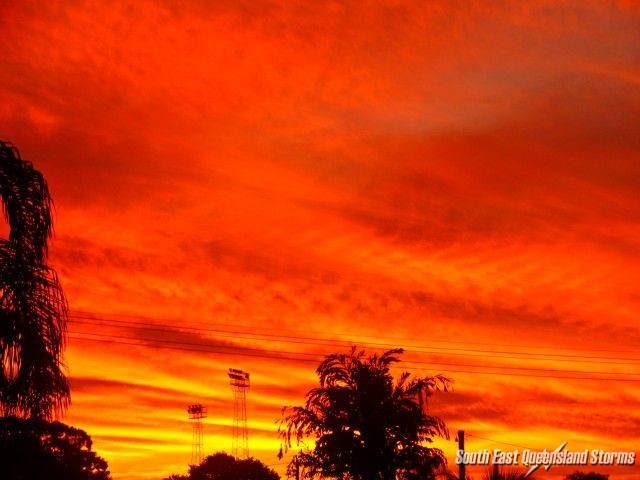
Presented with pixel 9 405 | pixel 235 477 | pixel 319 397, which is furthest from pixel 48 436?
pixel 9 405

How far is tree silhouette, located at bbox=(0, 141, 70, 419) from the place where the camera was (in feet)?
35.1

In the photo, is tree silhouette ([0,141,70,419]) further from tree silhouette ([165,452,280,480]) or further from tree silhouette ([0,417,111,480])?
tree silhouette ([165,452,280,480])

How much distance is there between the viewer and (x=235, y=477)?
11512 centimetres

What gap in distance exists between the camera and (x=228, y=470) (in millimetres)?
116688

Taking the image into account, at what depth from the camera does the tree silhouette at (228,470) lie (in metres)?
116

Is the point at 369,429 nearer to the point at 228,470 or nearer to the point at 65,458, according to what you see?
the point at 65,458

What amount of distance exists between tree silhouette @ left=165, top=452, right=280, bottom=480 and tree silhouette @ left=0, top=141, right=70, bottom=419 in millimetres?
107675

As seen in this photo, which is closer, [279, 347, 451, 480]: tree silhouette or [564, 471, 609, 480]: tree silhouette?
[279, 347, 451, 480]: tree silhouette

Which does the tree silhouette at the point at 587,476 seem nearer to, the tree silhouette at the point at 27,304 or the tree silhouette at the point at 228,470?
the tree silhouette at the point at 228,470

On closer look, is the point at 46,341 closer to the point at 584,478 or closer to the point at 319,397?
the point at 319,397

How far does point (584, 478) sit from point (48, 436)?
179 feet

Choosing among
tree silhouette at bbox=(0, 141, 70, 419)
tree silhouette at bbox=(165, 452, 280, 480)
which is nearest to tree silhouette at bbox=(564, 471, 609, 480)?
tree silhouette at bbox=(165, 452, 280, 480)

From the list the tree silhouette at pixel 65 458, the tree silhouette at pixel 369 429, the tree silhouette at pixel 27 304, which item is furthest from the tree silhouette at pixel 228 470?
the tree silhouette at pixel 27 304

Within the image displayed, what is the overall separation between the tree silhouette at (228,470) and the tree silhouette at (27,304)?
10767 cm
